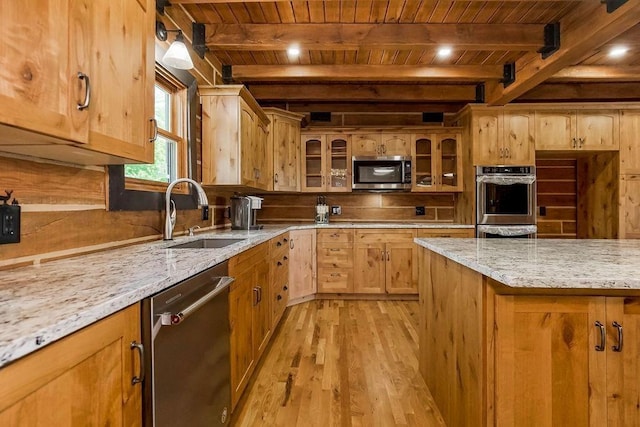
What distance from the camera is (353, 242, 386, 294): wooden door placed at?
4.05 metres

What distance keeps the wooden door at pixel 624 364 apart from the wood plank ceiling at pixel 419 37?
2.15 m

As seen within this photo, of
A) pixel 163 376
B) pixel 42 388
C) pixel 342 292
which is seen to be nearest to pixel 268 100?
pixel 342 292

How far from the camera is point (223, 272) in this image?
160cm

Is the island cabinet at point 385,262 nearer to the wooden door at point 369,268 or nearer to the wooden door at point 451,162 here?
the wooden door at point 369,268

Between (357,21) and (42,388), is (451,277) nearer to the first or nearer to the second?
(42,388)

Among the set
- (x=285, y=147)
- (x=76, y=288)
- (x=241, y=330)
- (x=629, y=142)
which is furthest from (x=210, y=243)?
(x=629, y=142)

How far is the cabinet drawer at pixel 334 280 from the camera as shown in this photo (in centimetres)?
407

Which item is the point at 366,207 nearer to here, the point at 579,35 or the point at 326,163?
the point at 326,163

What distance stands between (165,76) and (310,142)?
2.31m

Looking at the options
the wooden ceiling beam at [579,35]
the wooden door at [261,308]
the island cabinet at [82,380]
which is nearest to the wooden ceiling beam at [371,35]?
the wooden ceiling beam at [579,35]

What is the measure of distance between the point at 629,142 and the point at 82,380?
5.40 meters

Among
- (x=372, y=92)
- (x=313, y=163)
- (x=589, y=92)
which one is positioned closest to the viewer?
(x=372, y=92)

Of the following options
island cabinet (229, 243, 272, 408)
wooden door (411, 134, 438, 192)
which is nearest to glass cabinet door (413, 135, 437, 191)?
wooden door (411, 134, 438, 192)

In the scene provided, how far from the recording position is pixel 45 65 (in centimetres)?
91
